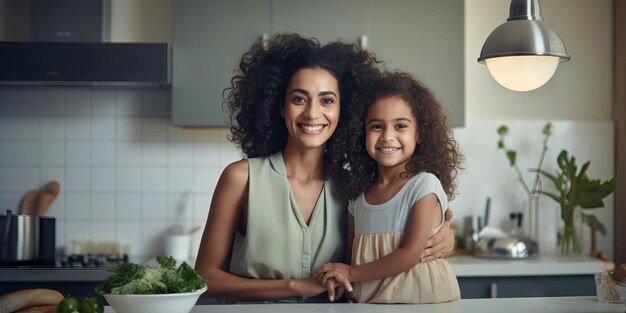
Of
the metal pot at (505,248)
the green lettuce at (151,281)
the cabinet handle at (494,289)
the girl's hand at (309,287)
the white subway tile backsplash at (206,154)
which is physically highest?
the white subway tile backsplash at (206,154)

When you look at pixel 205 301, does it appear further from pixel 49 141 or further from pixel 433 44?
pixel 433 44

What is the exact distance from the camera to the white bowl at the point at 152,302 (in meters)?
1.70

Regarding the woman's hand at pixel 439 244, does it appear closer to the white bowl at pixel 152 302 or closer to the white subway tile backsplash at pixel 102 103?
the white bowl at pixel 152 302

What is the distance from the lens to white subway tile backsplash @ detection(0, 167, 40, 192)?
3.96 metres

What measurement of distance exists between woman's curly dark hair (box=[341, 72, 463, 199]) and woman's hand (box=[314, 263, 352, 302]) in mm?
248

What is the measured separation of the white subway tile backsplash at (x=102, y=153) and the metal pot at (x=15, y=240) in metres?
0.58

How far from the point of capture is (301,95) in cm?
217

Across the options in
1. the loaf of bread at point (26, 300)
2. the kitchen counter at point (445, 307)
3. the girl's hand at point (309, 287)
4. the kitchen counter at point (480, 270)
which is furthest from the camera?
the kitchen counter at point (480, 270)

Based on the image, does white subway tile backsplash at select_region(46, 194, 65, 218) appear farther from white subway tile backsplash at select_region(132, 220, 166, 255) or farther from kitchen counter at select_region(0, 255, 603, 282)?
kitchen counter at select_region(0, 255, 603, 282)

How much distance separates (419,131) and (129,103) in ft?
7.10

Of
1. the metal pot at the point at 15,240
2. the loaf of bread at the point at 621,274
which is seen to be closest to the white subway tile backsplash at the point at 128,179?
the metal pot at the point at 15,240

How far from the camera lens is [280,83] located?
2.23 metres

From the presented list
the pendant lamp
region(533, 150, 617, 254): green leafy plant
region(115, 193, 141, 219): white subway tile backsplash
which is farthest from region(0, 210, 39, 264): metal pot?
region(533, 150, 617, 254): green leafy plant

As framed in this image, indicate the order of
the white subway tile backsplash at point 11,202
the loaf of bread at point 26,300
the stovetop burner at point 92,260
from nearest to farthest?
the loaf of bread at point 26,300 < the stovetop burner at point 92,260 < the white subway tile backsplash at point 11,202
